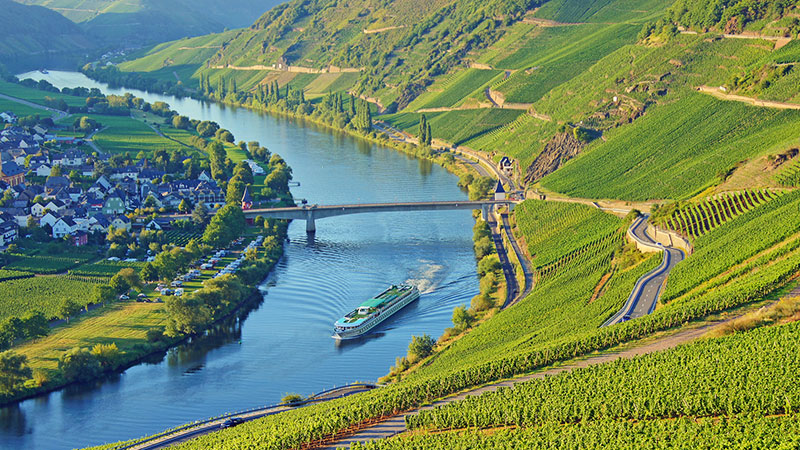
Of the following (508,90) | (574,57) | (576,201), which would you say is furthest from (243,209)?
(574,57)

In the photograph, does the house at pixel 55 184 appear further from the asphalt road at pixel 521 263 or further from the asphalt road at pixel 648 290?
the asphalt road at pixel 648 290

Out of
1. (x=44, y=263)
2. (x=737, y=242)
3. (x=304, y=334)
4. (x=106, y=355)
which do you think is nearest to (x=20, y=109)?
(x=44, y=263)

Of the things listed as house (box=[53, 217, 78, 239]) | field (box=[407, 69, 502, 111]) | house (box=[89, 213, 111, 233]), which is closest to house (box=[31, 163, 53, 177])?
house (box=[89, 213, 111, 233])

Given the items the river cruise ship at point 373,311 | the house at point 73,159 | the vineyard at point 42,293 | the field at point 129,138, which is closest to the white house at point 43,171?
the house at point 73,159

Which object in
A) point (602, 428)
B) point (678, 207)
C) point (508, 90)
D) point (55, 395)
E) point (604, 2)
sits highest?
point (604, 2)

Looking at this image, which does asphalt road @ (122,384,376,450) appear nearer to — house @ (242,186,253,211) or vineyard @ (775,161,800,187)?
vineyard @ (775,161,800,187)

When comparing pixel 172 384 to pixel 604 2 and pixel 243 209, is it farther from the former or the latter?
pixel 604 2
